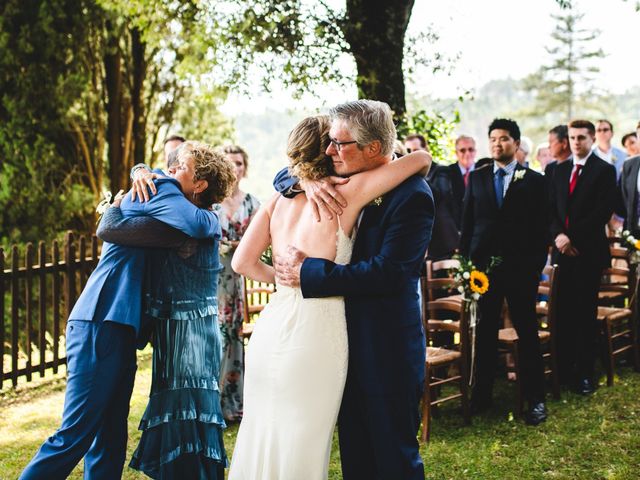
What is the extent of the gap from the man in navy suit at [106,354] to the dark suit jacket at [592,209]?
12.7 ft

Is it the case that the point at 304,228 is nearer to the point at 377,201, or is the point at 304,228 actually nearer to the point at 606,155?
the point at 377,201

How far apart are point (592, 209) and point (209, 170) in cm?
391

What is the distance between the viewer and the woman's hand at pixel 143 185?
3.99m

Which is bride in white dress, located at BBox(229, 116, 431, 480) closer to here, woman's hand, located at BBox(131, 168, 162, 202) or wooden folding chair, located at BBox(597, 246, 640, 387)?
woman's hand, located at BBox(131, 168, 162, 202)

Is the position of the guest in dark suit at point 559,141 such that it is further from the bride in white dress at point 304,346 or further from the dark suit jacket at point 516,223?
the bride in white dress at point 304,346

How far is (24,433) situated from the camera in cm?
607

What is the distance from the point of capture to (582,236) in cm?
668

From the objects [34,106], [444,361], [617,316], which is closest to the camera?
[444,361]

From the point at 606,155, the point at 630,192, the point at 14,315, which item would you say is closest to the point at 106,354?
the point at 14,315

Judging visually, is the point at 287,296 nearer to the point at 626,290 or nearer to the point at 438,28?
the point at 626,290

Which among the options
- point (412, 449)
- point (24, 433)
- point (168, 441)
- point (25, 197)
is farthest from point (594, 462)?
point (25, 197)

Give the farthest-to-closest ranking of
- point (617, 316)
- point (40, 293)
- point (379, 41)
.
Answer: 1. point (379, 41)
2. point (40, 293)
3. point (617, 316)

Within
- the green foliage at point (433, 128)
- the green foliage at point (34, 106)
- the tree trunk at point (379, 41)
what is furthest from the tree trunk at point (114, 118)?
the green foliage at point (433, 128)

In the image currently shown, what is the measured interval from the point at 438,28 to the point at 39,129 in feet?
21.8
